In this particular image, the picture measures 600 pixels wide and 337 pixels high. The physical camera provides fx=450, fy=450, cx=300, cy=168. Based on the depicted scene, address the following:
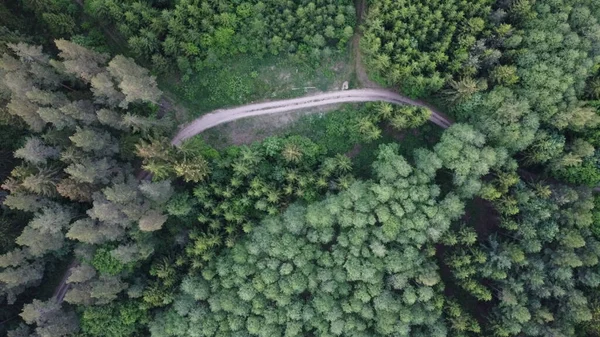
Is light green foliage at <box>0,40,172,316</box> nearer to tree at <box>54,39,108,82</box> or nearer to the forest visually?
tree at <box>54,39,108,82</box>

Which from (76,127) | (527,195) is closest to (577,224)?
(527,195)

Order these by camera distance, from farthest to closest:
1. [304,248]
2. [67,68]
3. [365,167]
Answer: [365,167] → [304,248] → [67,68]

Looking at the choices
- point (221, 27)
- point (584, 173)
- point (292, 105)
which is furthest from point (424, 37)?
point (221, 27)

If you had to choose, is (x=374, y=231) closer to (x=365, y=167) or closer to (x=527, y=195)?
(x=365, y=167)

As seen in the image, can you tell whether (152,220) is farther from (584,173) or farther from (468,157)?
(584,173)

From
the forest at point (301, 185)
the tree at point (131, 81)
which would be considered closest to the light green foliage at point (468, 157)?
the forest at point (301, 185)

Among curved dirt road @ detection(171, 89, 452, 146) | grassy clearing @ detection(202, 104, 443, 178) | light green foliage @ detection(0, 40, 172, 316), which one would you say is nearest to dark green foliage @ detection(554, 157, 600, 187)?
curved dirt road @ detection(171, 89, 452, 146)
